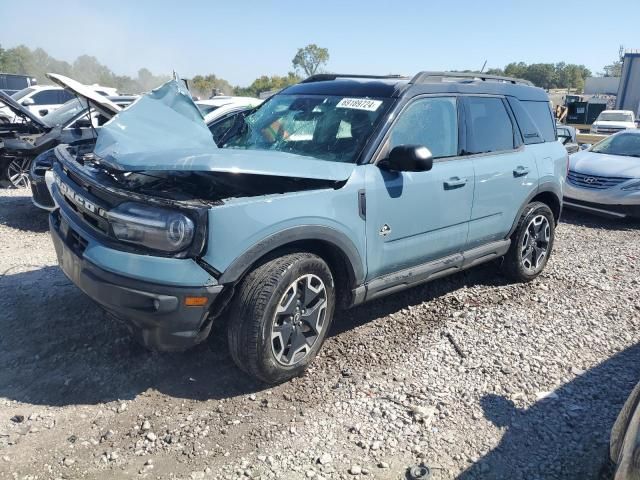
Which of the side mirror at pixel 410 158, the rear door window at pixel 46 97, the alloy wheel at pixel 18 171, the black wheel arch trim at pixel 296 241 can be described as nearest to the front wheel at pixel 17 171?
the alloy wheel at pixel 18 171

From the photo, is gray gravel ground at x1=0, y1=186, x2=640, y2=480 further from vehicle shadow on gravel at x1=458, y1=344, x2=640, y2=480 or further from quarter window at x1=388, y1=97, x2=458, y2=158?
quarter window at x1=388, y1=97, x2=458, y2=158

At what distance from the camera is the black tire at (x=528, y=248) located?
4.76 metres

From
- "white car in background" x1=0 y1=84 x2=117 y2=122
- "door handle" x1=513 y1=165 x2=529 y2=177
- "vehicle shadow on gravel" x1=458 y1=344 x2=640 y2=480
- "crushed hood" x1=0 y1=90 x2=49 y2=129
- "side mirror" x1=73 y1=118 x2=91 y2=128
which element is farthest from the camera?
"white car in background" x1=0 y1=84 x2=117 y2=122

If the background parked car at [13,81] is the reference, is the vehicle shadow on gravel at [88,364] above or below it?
below

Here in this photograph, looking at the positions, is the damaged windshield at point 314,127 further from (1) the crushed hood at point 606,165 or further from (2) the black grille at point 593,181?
(1) the crushed hood at point 606,165

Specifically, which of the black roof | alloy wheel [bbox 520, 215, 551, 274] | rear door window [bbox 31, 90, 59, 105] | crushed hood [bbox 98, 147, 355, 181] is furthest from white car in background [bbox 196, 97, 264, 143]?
rear door window [bbox 31, 90, 59, 105]

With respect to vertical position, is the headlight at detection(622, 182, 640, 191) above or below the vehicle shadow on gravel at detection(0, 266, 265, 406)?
below

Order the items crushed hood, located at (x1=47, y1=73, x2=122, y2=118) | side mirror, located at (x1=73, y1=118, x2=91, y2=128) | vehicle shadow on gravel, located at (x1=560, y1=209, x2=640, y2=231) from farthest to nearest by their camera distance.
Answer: side mirror, located at (x1=73, y1=118, x2=91, y2=128) < vehicle shadow on gravel, located at (x1=560, y1=209, x2=640, y2=231) < crushed hood, located at (x1=47, y1=73, x2=122, y2=118)

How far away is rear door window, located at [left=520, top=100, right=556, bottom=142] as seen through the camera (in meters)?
4.86

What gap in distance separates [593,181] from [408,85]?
5.67 metres

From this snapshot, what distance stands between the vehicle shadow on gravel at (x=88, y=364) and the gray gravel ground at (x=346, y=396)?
12 millimetres

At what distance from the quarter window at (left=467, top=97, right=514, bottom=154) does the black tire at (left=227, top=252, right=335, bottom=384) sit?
1.84 metres

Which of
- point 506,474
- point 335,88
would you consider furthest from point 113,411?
point 335,88

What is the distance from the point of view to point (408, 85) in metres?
3.68
